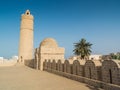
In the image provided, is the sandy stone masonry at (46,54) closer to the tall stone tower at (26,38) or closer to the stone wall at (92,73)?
the stone wall at (92,73)

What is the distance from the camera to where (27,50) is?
38.0 metres

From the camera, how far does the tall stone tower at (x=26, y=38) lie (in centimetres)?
3741

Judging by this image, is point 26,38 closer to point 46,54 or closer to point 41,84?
point 46,54

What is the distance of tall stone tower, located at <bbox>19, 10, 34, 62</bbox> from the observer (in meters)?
37.4

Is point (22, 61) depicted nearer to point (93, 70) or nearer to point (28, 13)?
point (28, 13)

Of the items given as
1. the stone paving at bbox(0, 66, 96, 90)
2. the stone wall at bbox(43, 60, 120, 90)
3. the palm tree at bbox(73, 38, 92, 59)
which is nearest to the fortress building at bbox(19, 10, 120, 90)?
the stone wall at bbox(43, 60, 120, 90)

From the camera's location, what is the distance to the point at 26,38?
38.0m

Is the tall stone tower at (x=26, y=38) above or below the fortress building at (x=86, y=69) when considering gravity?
above

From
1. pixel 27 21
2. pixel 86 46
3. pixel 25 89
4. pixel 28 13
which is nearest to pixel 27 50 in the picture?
pixel 27 21

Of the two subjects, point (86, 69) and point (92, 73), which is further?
point (86, 69)

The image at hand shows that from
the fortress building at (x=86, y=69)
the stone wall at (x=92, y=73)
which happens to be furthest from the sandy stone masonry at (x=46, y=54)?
the stone wall at (x=92, y=73)

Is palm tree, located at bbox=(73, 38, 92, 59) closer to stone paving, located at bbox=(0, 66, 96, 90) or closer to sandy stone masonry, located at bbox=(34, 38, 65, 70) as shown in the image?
sandy stone masonry, located at bbox=(34, 38, 65, 70)

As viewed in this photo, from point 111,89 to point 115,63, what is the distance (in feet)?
4.59

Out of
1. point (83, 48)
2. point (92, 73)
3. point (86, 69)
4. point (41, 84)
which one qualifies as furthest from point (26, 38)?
point (92, 73)
